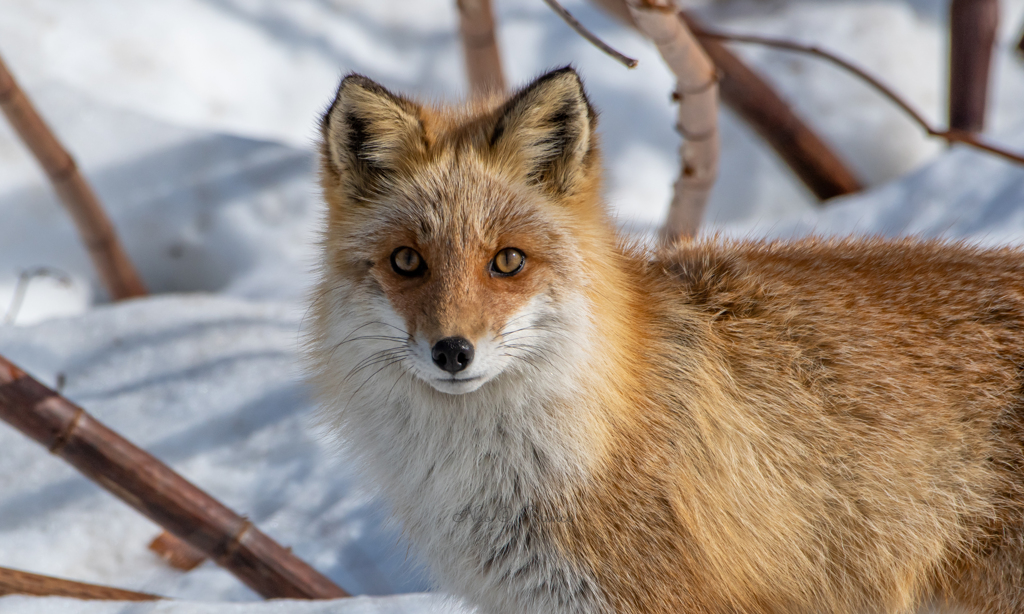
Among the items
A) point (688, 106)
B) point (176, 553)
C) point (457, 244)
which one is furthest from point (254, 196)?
point (457, 244)

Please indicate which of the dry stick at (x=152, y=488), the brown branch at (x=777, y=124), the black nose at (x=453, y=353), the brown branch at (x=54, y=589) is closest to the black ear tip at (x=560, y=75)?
the black nose at (x=453, y=353)

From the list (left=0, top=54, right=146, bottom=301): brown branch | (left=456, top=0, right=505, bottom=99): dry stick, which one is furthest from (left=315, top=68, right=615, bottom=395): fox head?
(left=0, top=54, right=146, bottom=301): brown branch

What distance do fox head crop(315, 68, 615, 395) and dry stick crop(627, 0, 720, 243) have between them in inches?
26.0

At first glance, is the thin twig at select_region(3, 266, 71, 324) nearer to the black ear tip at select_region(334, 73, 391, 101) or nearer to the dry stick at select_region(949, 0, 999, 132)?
the black ear tip at select_region(334, 73, 391, 101)

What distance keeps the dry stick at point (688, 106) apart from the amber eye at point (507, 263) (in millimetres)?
919

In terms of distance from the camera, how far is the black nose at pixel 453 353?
1.65m

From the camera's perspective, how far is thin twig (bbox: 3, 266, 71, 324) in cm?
385

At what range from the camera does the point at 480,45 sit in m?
3.90

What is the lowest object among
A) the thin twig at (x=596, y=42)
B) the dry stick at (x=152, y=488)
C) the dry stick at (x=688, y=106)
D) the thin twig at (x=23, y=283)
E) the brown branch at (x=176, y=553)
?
the brown branch at (x=176, y=553)

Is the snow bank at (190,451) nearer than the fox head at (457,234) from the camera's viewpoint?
No

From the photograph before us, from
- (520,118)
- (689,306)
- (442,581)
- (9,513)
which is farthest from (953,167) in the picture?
(9,513)

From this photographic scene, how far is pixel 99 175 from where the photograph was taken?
4.50m

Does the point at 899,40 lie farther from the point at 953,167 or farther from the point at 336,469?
the point at 336,469

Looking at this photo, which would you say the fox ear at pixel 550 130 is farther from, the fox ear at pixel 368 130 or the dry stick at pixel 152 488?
the dry stick at pixel 152 488
